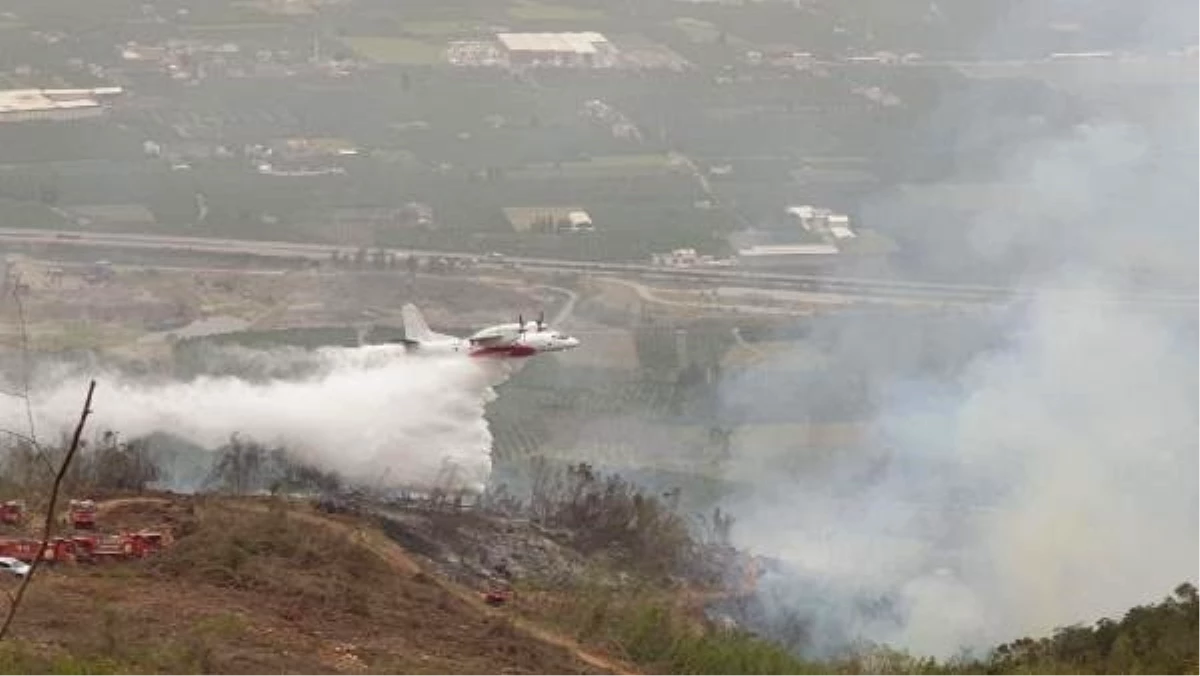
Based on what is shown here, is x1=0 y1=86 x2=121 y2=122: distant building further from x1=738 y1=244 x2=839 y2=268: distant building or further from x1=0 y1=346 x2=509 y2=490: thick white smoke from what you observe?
x1=0 y1=346 x2=509 y2=490: thick white smoke

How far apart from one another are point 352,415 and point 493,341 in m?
5.17

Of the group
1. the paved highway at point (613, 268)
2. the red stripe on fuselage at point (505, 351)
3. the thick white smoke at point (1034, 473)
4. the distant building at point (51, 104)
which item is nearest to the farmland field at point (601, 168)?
the paved highway at point (613, 268)

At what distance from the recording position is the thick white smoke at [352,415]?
173ft

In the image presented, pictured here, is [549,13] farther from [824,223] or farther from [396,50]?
[824,223]

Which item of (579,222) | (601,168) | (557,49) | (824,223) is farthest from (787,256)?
(557,49)

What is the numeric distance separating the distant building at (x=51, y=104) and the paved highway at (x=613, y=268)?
58.6ft

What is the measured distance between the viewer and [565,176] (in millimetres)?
101125

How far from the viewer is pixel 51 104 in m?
108

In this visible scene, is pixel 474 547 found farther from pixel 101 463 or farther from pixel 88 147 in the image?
pixel 88 147

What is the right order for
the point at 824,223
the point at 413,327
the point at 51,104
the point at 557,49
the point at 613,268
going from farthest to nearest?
the point at 557,49
the point at 51,104
the point at 824,223
the point at 613,268
the point at 413,327

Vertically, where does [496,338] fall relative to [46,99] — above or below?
below

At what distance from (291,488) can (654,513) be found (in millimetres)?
12484

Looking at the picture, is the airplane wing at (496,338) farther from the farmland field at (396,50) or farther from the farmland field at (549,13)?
the farmland field at (549,13)

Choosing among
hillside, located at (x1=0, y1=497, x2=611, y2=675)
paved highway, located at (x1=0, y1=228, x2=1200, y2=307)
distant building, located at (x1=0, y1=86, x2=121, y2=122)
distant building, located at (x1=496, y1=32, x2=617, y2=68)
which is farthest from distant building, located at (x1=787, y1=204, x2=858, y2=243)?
hillside, located at (x1=0, y1=497, x2=611, y2=675)
